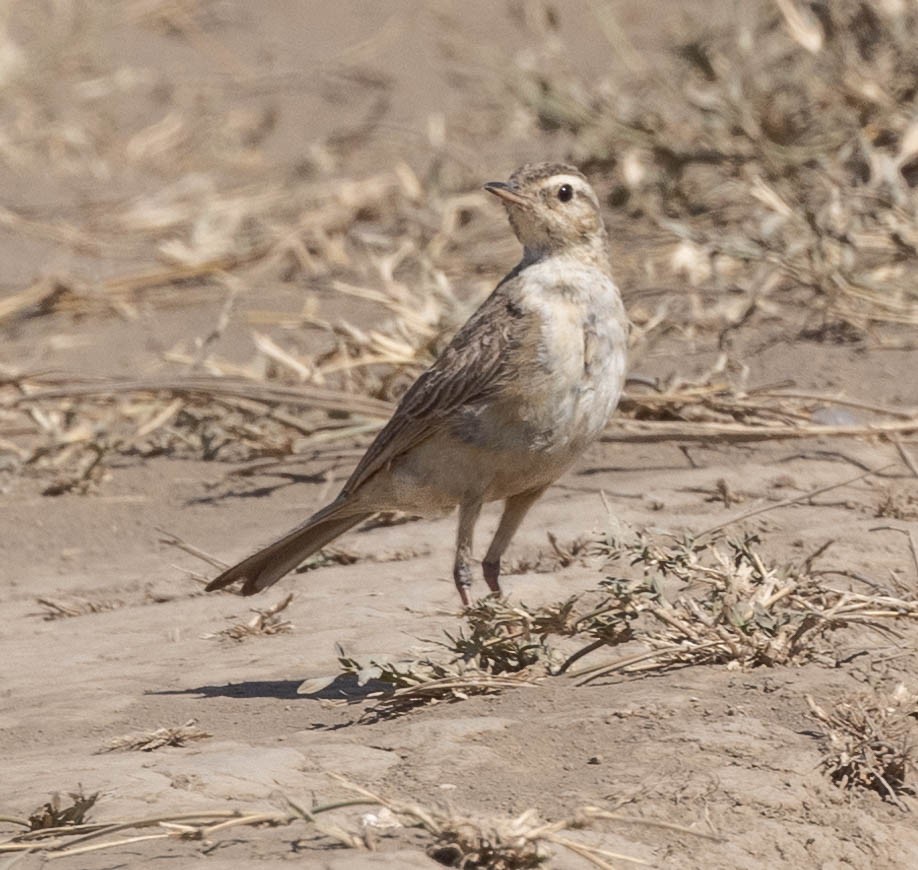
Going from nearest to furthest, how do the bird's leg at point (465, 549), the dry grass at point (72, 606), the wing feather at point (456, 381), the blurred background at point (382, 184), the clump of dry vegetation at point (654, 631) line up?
the clump of dry vegetation at point (654, 631)
the wing feather at point (456, 381)
the bird's leg at point (465, 549)
the dry grass at point (72, 606)
the blurred background at point (382, 184)

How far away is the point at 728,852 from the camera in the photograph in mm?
3756

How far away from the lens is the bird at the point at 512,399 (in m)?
5.00

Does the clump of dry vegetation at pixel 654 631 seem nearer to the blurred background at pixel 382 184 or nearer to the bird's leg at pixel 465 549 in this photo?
the bird's leg at pixel 465 549

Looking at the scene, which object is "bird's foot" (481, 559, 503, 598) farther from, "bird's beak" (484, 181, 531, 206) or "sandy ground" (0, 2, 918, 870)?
"bird's beak" (484, 181, 531, 206)

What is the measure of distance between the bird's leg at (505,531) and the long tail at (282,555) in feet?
1.47

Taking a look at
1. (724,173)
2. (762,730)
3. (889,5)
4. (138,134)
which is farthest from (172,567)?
(138,134)

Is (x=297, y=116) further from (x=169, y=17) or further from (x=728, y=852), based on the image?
(x=728, y=852)

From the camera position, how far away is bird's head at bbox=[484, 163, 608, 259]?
17.6ft

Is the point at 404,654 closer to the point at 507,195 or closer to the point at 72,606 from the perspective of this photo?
the point at 507,195

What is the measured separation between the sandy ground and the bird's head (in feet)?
2.87

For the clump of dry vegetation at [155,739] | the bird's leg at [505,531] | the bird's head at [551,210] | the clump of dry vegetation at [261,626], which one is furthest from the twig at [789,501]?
the clump of dry vegetation at [155,739]

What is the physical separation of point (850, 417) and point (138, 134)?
7.35 m

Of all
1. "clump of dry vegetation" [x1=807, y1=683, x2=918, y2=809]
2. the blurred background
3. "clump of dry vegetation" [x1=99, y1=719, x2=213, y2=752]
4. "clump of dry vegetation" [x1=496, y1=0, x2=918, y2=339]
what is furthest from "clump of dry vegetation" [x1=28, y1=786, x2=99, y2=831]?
"clump of dry vegetation" [x1=496, y1=0, x2=918, y2=339]

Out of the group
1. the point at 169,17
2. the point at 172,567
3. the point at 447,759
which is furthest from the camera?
the point at 169,17
